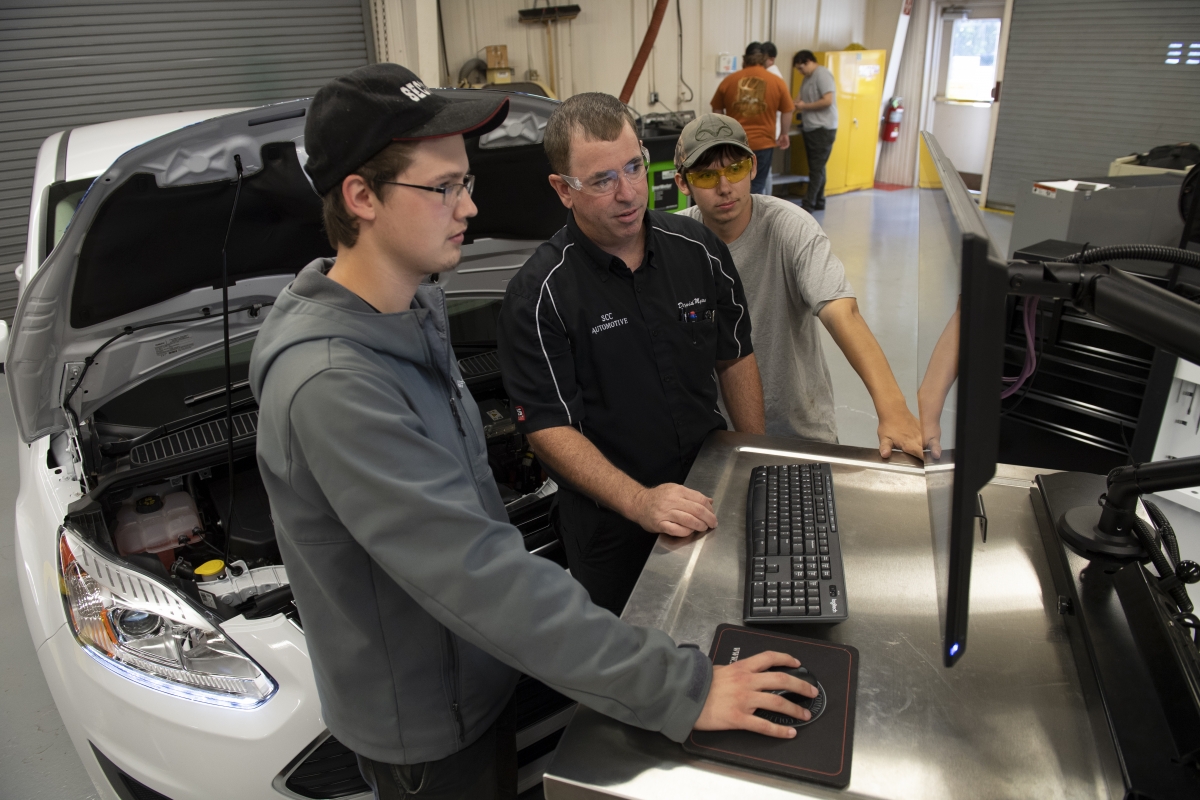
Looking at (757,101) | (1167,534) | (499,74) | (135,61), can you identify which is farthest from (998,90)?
(1167,534)

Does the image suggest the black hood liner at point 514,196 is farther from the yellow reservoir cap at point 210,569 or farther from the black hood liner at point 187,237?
the yellow reservoir cap at point 210,569

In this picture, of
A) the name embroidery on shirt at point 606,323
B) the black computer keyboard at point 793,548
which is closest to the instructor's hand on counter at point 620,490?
the black computer keyboard at point 793,548

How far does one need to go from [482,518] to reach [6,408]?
454 cm

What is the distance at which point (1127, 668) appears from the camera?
937 millimetres

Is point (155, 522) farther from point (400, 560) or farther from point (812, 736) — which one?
point (812, 736)

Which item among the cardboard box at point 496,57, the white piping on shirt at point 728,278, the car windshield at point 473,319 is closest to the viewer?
the white piping on shirt at point 728,278

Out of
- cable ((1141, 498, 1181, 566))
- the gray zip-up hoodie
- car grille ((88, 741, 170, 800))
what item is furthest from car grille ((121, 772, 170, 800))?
cable ((1141, 498, 1181, 566))

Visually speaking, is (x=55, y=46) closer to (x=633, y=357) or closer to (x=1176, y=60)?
(x=633, y=357)

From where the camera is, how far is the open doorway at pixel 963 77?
8836 millimetres

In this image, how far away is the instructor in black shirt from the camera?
1.52 m

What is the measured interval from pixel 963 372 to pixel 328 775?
134 cm

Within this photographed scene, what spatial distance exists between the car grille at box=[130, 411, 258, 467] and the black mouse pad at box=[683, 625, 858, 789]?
4.57ft

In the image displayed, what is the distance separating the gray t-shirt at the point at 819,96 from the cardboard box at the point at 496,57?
3483mm

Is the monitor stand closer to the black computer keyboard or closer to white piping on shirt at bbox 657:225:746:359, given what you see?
the black computer keyboard
